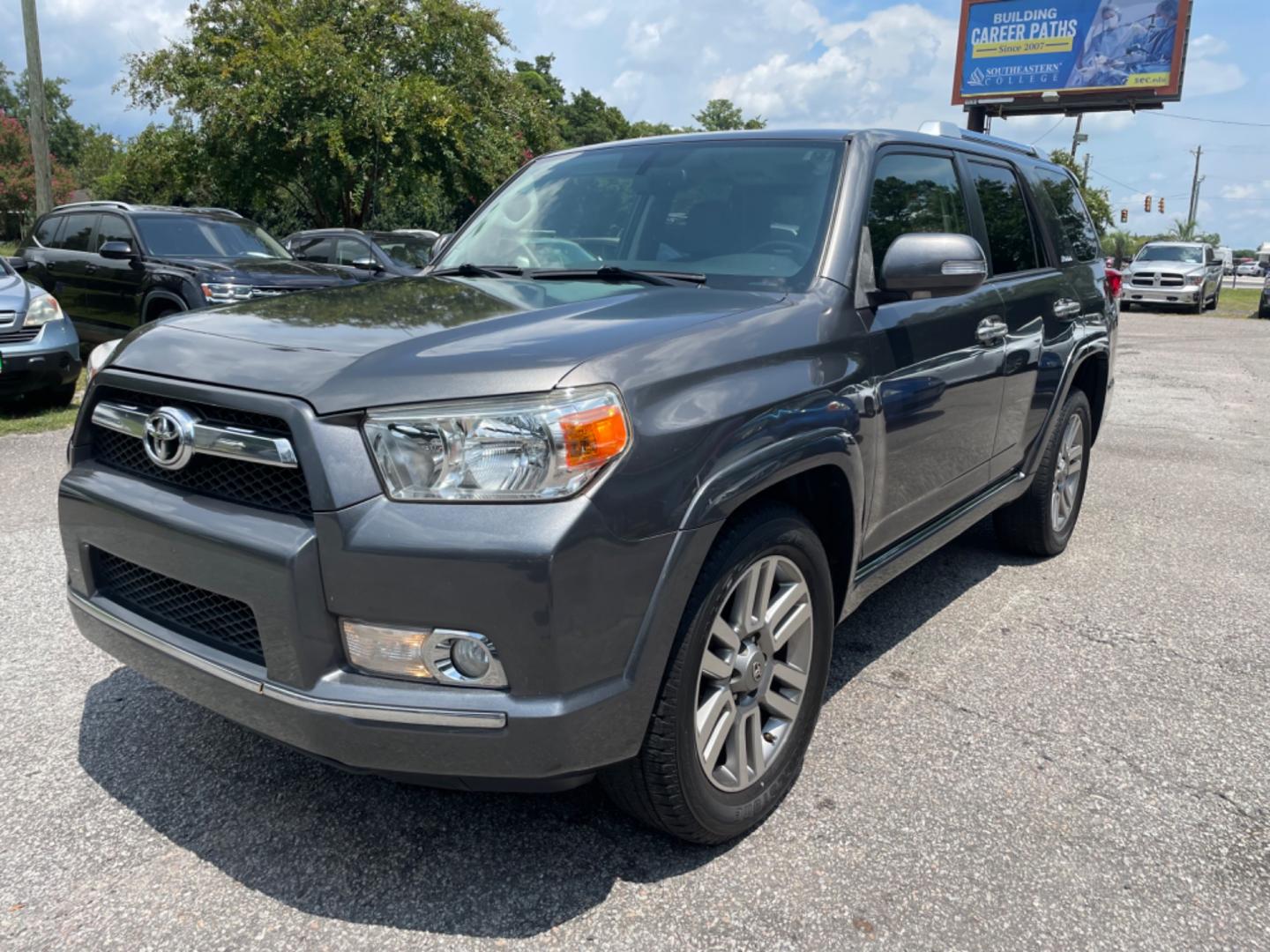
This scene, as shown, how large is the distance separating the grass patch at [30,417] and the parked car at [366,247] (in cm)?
395

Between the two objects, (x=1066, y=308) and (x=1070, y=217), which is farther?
(x=1070, y=217)

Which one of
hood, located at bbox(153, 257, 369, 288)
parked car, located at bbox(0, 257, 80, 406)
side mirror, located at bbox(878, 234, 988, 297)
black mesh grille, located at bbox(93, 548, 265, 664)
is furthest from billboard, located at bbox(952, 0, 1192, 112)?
black mesh grille, located at bbox(93, 548, 265, 664)

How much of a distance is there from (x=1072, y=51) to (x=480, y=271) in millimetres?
37159

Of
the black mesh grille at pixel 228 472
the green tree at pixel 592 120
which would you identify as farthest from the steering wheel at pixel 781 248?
the green tree at pixel 592 120

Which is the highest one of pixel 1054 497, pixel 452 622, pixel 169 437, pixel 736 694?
pixel 169 437

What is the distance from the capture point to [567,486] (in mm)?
2057

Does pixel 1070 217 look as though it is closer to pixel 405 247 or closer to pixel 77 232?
pixel 405 247

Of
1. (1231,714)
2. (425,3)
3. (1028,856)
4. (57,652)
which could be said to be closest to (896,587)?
(1231,714)

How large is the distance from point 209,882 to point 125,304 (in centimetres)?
849

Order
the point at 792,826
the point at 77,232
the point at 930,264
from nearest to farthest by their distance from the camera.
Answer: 1. the point at 792,826
2. the point at 930,264
3. the point at 77,232

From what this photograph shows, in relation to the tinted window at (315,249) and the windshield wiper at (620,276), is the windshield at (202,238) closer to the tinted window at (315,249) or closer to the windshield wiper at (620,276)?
the tinted window at (315,249)

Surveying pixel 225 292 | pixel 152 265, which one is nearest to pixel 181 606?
pixel 225 292

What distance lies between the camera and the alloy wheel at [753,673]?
2466 mm

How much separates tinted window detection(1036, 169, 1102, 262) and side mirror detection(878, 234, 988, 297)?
6.92 ft
